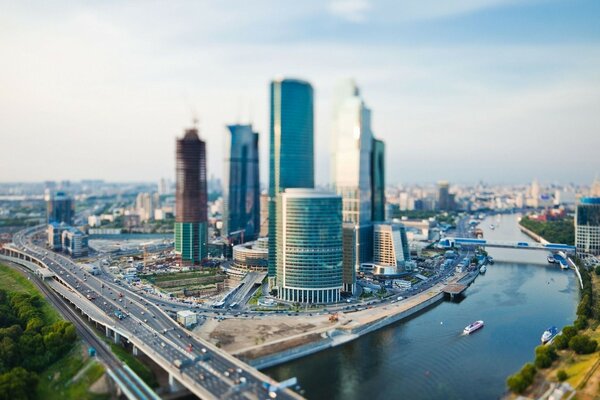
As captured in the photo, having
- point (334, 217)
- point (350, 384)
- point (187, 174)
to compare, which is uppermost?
point (187, 174)

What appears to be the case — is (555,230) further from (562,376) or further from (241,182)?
(562,376)

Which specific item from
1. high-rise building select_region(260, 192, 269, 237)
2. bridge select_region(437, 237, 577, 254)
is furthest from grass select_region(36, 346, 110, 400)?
bridge select_region(437, 237, 577, 254)

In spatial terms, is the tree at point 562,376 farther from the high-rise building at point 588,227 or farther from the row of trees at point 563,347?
the high-rise building at point 588,227

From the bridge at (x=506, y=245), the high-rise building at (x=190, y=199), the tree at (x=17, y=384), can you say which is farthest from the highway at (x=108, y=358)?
the bridge at (x=506, y=245)

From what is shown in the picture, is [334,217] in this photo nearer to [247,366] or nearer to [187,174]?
[247,366]

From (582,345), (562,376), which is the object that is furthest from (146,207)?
(562,376)

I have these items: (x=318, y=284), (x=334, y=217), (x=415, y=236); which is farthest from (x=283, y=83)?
(x=415, y=236)
